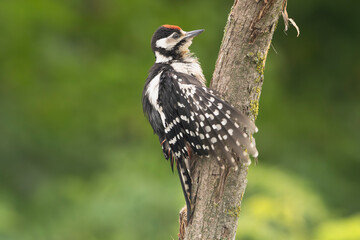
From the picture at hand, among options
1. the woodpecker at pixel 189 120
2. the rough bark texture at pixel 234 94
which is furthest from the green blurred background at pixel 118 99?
the rough bark texture at pixel 234 94

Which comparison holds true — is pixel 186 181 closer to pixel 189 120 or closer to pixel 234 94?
pixel 189 120

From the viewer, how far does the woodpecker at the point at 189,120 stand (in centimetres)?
340

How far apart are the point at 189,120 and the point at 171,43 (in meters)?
1.02

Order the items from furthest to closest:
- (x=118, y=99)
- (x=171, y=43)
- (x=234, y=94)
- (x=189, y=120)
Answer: (x=118, y=99), (x=171, y=43), (x=189, y=120), (x=234, y=94)

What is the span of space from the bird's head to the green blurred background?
102 inches

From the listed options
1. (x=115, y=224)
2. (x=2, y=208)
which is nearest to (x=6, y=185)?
(x=2, y=208)

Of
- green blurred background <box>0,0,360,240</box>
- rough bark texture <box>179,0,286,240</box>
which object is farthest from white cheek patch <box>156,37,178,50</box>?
green blurred background <box>0,0,360,240</box>

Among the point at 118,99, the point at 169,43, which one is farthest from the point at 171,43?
the point at 118,99

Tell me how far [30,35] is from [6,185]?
2350mm

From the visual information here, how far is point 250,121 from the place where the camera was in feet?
11.1

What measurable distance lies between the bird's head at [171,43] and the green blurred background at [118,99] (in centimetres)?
259

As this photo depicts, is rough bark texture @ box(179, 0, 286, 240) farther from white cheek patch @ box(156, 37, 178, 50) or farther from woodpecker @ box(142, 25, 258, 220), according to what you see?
white cheek patch @ box(156, 37, 178, 50)

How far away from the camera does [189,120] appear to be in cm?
361

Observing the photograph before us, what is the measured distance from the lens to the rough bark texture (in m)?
3.39
